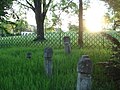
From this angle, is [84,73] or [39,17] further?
[39,17]

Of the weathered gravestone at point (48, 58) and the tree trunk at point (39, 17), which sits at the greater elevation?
the tree trunk at point (39, 17)

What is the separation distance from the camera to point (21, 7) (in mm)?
35688

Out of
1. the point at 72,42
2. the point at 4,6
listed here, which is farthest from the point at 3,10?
the point at 72,42

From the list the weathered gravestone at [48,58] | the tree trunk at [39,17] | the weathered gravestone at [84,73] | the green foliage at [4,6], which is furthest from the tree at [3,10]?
the tree trunk at [39,17]

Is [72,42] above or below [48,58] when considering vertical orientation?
below

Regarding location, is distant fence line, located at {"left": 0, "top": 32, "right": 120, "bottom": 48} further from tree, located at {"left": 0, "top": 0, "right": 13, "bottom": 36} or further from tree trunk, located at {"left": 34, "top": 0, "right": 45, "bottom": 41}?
tree, located at {"left": 0, "top": 0, "right": 13, "bottom": 36}

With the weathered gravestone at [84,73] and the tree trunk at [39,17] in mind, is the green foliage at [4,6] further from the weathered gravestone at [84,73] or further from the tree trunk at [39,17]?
the tree trunk at [39,17]

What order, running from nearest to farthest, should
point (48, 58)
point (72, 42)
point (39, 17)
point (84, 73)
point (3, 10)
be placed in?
point (84, 73), point (48, 58), point (3, 10), point (72, 42), point (39, 17)

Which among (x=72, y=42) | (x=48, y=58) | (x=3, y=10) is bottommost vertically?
(x=72, y=42)

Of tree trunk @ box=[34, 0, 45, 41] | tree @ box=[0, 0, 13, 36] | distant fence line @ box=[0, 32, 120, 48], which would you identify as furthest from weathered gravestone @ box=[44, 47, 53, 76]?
tree trunk @ box=[34, 0, 45, 41]

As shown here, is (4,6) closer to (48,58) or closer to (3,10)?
(3,10)

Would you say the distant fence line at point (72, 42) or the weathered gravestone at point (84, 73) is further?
the distant fence line at point (72, 42)

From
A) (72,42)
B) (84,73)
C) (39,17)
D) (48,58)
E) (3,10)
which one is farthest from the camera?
(39,17)

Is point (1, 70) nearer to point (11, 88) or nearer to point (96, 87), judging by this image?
point (11, 88)
